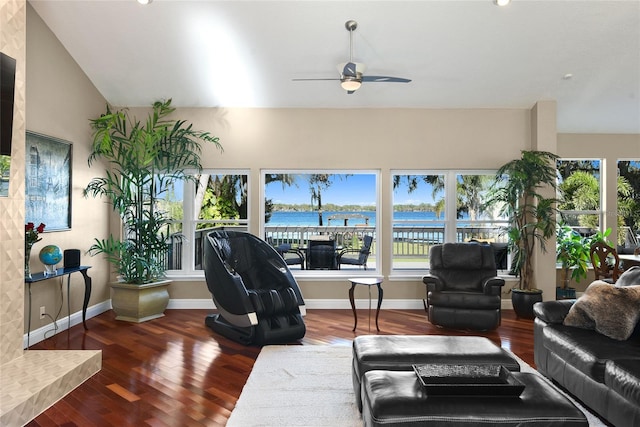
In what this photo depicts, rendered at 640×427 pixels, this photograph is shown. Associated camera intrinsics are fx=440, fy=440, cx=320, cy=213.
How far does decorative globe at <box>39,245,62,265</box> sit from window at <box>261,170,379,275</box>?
2586mm

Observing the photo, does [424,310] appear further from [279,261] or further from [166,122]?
[166,122]

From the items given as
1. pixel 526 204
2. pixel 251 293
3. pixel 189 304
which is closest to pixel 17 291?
pixel 251 293

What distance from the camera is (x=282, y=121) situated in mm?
6121

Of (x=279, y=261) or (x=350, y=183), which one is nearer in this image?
(x=279, y=261)

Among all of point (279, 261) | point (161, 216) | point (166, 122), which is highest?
point (166, 122)

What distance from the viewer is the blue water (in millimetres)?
6266

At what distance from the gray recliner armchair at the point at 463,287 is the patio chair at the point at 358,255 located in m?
1.05

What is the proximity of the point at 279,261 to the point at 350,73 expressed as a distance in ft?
7.19

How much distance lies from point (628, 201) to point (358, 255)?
4.49m

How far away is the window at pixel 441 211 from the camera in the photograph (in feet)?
20.5

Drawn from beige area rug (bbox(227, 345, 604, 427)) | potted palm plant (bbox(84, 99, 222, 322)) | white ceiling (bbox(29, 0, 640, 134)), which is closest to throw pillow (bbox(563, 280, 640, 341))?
beige area rug (bbox(227, 345, 604, 427))

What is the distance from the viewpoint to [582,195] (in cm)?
700

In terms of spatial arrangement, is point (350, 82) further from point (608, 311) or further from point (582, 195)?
point (582, 195)

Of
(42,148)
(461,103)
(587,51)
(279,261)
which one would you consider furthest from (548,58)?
(42,148)
